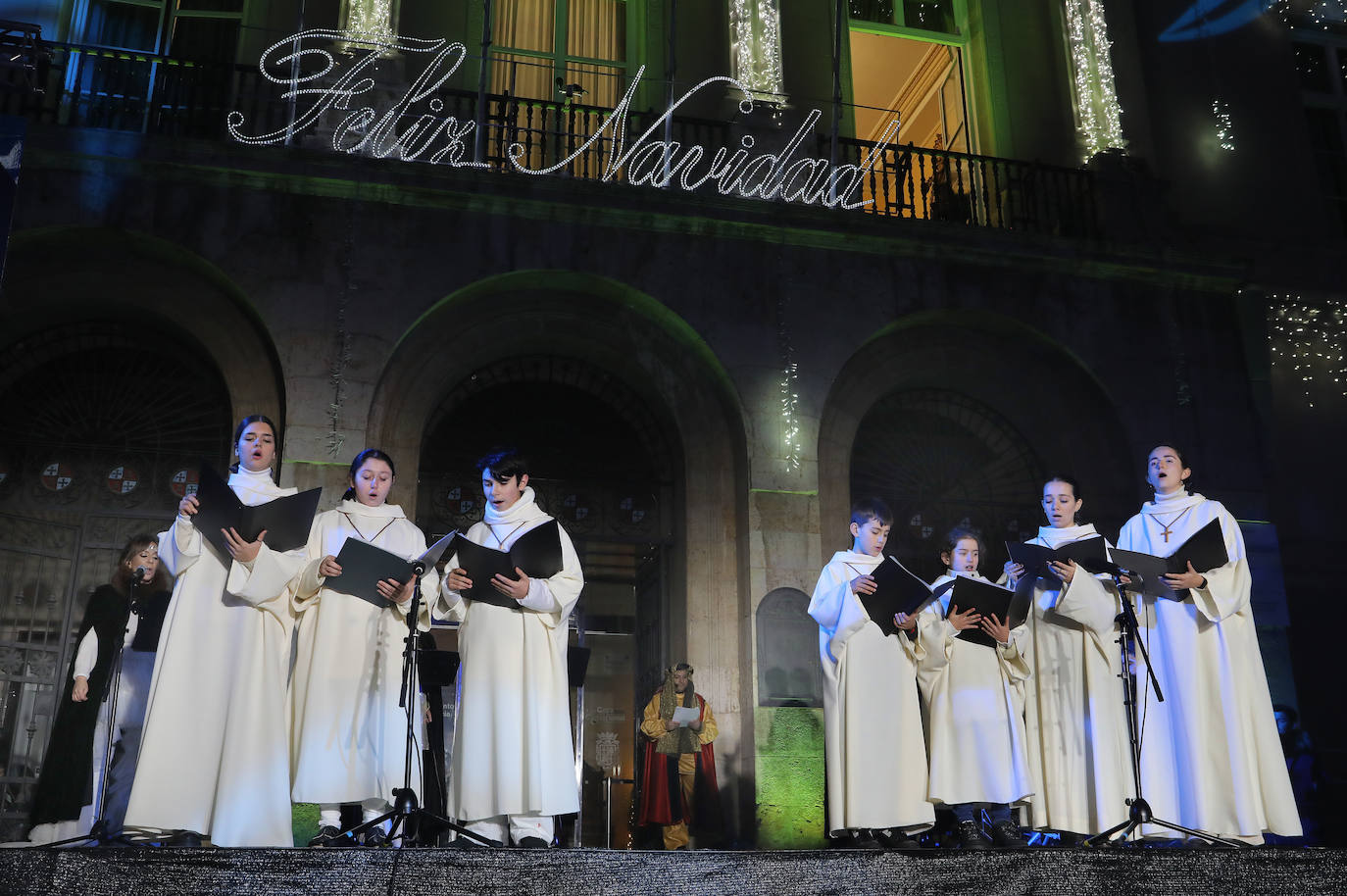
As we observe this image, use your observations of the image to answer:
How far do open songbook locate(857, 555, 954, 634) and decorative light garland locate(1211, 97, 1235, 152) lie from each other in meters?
9.31

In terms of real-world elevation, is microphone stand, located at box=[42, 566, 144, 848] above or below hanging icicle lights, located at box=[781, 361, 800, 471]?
below

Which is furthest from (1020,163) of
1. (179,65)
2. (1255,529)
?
(179,65)

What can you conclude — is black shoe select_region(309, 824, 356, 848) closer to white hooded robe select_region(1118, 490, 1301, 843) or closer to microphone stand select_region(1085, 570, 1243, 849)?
microphone stand select_region(1085, 570, 1243, 849)

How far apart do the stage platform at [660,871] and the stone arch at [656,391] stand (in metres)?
5.88

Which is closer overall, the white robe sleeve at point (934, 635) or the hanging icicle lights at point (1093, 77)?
the white robe sleeve at point (934, 635)

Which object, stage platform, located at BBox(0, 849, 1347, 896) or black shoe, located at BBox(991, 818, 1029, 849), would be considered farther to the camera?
black shoe, located at BBox(991, 818, 1029, 849)

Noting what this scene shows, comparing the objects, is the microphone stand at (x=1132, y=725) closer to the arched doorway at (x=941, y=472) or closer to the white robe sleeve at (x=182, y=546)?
the white robe sleeve at (x=182, y=546)

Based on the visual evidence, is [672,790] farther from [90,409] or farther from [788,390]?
[90,409]

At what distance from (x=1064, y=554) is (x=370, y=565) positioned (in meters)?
3.72

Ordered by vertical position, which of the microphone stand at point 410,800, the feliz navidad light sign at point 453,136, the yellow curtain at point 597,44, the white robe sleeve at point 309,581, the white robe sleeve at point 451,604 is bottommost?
the microphone stand at point 410,800

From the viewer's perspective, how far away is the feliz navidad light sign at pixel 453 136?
10.8 meters

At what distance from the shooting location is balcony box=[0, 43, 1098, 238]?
10.9 m

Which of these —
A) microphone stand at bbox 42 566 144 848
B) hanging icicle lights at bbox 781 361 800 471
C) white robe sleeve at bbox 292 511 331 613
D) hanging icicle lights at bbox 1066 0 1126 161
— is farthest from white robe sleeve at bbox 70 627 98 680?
hanging icicle lights at bbox 1066 0 1126 161

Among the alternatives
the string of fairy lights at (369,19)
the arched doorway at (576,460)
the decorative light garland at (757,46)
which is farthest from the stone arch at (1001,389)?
the string of fairy lights at (369,19)
